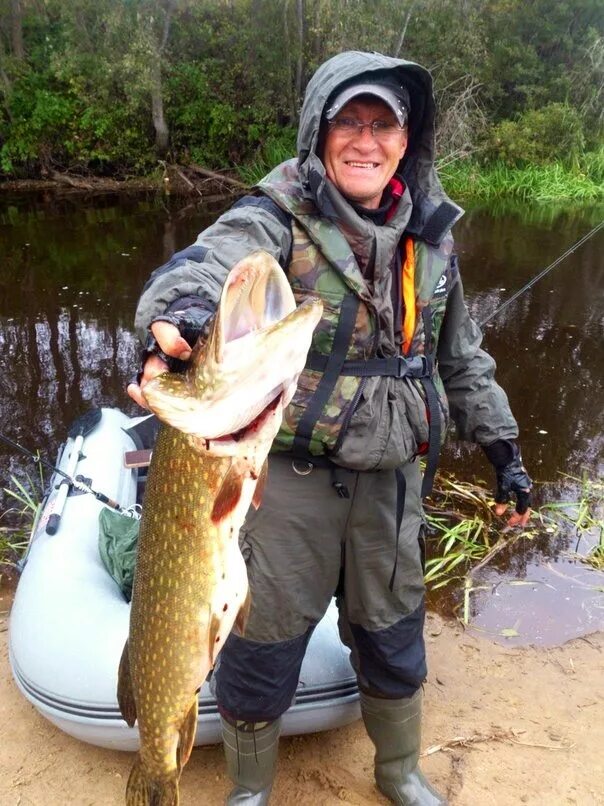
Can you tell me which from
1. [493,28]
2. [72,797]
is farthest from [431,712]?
[493,28]

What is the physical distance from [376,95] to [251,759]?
2.35 metres

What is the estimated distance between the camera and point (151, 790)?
191 centimetres

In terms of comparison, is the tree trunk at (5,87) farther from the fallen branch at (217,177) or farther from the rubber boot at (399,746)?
the rubber boot at (399,746)

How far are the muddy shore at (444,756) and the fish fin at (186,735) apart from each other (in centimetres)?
→ 97

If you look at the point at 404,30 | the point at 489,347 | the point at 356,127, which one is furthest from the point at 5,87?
the point at 356,127

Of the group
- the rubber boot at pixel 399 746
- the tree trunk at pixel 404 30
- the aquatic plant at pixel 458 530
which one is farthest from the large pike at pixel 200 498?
the tree trunk at pixel 404 30

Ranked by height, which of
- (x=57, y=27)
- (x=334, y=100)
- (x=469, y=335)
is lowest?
(x=469, y=335)

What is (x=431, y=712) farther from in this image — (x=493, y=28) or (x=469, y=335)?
(x=493, y=28)

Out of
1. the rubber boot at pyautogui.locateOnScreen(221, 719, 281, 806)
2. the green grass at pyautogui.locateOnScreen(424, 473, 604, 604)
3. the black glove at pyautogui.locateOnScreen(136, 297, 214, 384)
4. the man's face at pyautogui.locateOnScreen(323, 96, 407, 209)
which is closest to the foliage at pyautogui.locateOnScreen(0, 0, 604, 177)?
the green grass at pyautogui.locateOnScreen(424, 473, 604, 604)

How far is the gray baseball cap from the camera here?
212cm

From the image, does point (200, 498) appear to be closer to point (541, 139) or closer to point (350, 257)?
point (350, 257)

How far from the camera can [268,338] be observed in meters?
1.39

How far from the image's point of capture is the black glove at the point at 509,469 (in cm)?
270

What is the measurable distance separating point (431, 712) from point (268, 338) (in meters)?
2.44
